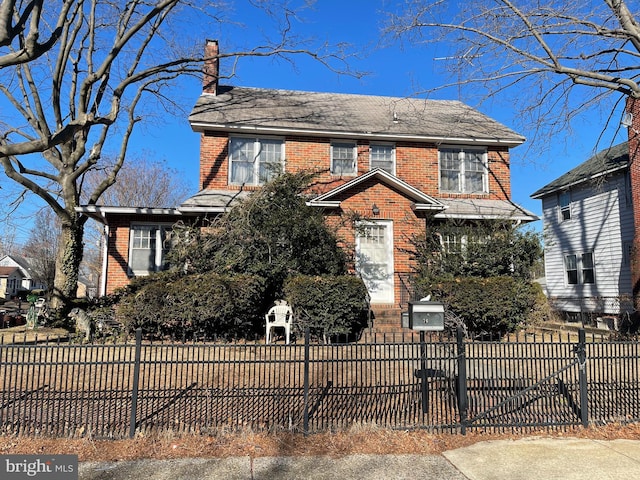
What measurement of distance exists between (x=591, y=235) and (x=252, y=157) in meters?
15.3

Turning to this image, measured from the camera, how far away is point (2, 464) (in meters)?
4.27

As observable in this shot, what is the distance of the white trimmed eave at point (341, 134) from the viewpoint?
1417 centimetres

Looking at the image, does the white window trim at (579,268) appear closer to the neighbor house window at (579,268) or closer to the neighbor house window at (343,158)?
the neighbor house window at (579,268)

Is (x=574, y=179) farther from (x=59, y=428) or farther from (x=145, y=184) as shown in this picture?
(x=145, y=184)

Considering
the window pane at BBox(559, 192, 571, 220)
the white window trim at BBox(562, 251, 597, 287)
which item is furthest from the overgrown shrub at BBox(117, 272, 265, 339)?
the window pane at BBox(559, 192, 571, 220)

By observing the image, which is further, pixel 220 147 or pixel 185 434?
pixel 220 147

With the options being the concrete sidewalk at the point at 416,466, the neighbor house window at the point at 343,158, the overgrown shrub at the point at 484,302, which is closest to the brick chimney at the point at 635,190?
the overgrown shrub at the point at 484,302

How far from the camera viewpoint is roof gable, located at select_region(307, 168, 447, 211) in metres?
12.7

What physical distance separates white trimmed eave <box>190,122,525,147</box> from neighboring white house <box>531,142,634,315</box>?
4.45 metres

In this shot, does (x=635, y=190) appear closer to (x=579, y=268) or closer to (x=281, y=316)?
(x=579, y=268)

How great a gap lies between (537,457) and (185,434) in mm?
3895

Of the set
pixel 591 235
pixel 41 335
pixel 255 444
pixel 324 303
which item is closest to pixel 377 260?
pixel 324 303

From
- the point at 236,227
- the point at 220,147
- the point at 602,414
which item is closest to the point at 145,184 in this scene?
the point at 220,147
